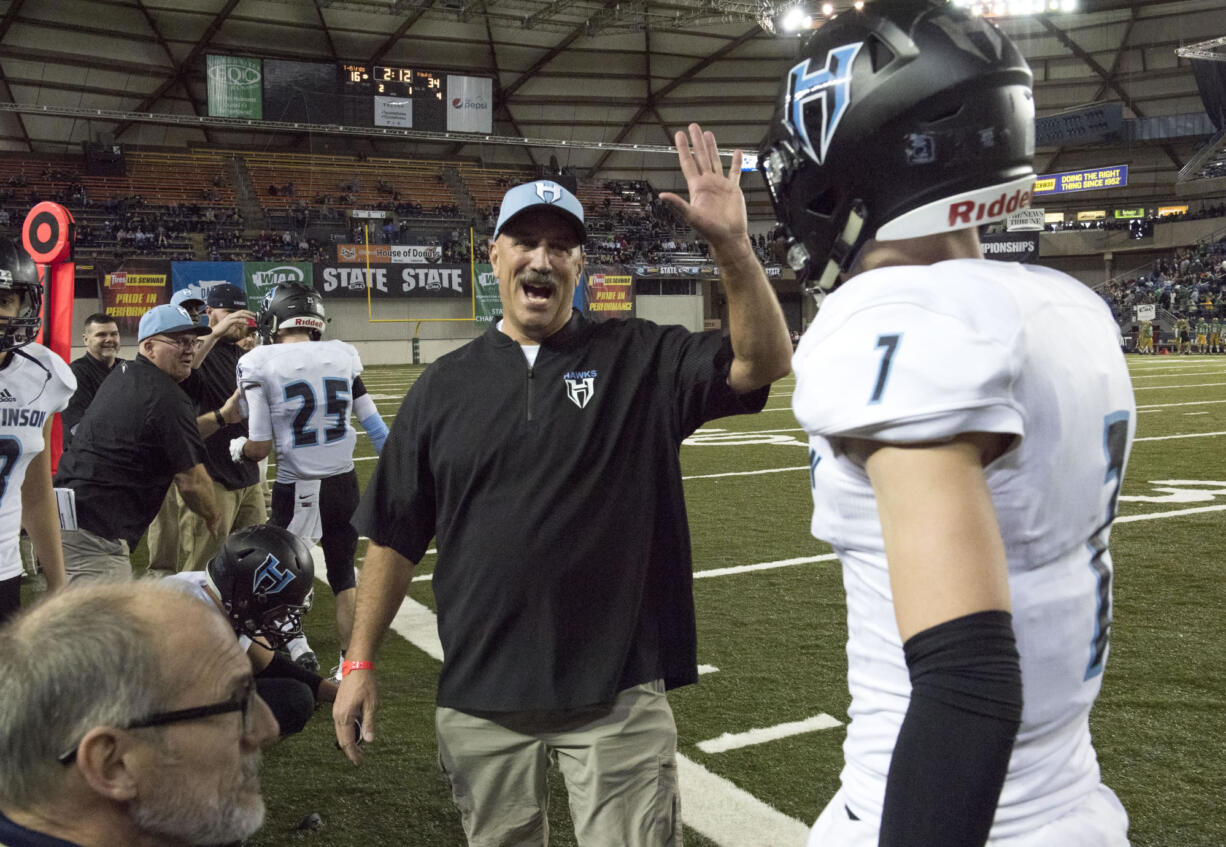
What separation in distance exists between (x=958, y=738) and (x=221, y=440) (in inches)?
228

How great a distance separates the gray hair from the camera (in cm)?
128

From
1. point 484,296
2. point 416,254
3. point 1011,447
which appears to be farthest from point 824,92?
point 484,296

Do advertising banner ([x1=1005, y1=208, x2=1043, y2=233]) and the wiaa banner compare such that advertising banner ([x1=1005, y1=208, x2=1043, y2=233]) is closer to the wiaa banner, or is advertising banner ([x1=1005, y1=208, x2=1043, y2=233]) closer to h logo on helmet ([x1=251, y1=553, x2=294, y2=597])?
h logo on helmet ([x1=251, y1=553, x2=294, y2=597])

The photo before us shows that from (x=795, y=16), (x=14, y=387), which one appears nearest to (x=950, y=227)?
(x=14, y=387)

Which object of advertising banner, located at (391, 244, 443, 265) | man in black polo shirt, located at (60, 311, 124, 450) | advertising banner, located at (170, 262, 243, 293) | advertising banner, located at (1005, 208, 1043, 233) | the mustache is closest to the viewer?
advertising banner, located at (1005, 208, 1043, 233)

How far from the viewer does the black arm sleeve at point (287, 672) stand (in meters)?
3.36

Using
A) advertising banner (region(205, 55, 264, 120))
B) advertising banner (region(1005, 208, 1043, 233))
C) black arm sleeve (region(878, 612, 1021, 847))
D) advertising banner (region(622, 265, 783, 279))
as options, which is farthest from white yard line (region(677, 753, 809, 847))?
advertising banner (region(205, 55, 264, 120))

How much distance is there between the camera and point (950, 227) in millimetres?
1186

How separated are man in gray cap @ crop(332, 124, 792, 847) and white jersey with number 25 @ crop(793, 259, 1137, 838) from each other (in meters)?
1.12

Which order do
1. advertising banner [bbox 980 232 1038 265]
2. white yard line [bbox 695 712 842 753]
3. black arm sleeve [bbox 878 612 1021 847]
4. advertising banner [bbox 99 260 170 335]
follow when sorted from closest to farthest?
black arm sleeve [bbox 878 612 1021 847] < white yard line [bbox 695 712 842 753] < advertising banner [bbox 99 260 170 335] < advertising banner [bbox 980 232 1038 265]

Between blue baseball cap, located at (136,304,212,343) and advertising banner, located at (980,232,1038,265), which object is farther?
advertising banner, located at (980,232,1038,265)

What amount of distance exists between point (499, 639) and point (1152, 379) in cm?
2132

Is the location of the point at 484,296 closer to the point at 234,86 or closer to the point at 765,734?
the point at 234,86

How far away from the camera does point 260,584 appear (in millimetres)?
3334
